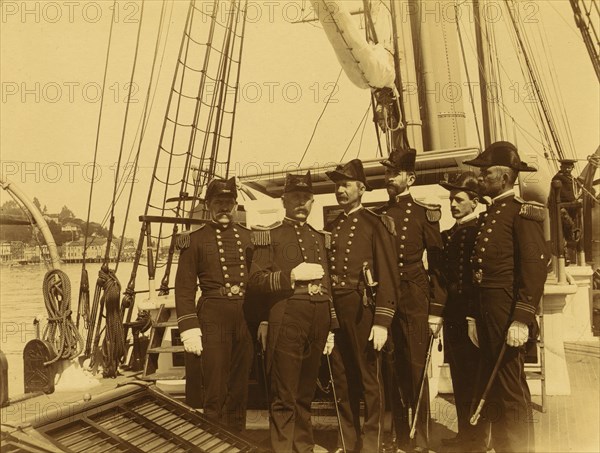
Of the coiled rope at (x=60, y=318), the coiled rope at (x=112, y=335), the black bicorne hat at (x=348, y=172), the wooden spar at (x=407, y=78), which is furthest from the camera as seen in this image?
the wooden spar at (x=407, y=78)

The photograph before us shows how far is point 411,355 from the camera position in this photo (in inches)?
135

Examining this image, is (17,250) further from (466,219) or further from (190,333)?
(466,219)

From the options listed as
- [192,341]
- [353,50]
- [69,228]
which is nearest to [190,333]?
[192,341]

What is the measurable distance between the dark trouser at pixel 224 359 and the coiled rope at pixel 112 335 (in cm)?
255

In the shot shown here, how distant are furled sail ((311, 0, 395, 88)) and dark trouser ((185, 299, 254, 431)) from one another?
2971 millimetres

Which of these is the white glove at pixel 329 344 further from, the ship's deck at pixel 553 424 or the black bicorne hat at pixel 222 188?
the black bicorne hat at pixel 222 188

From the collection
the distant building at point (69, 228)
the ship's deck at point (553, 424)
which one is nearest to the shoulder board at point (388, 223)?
the ship's deck at point (553, 424)

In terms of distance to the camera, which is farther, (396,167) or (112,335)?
(112,335)

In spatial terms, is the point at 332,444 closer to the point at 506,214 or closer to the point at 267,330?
the point at 267,330

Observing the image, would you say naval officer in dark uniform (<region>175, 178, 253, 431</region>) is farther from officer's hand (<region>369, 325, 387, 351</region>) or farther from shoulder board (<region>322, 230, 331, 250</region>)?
officer's hand (<region>369, 325, 387, 351</region>)

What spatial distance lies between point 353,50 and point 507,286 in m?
3.23

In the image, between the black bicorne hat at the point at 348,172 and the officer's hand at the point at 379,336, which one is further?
the black bicorne hat at the point at 348,172

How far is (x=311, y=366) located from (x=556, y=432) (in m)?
1.86

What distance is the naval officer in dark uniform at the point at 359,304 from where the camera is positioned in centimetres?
328
